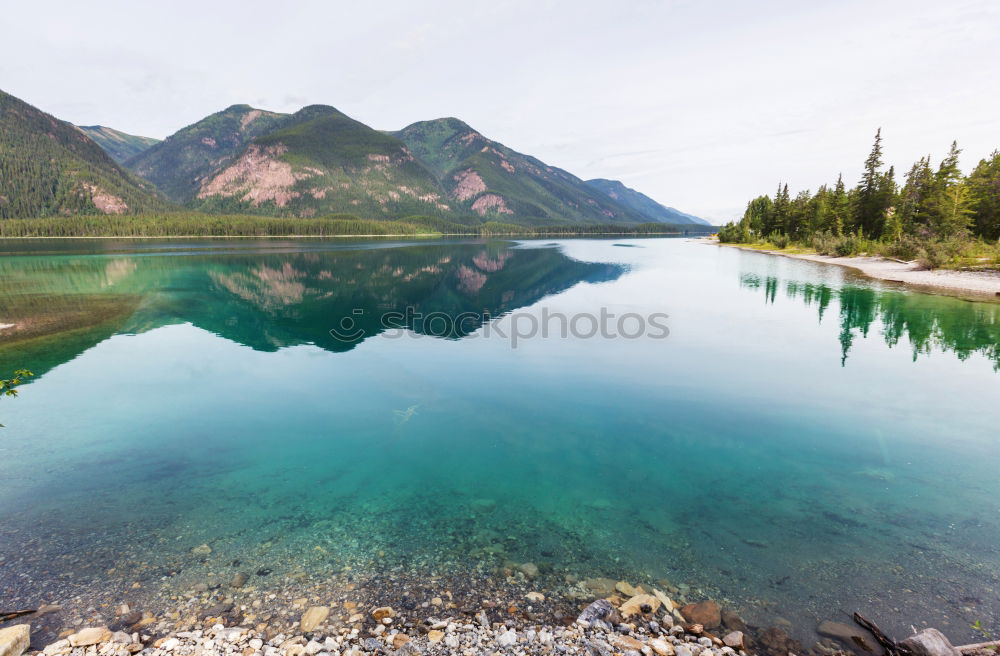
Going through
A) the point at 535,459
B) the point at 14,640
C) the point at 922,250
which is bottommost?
the point at 535,459

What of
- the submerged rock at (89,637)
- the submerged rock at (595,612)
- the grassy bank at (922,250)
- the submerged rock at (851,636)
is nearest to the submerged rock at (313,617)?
the submerged rock at (89,637)

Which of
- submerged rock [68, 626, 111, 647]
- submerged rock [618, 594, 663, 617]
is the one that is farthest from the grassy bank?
submerged rock [68, 626, 111, 647]

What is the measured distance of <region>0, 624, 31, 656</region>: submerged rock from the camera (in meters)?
6.88

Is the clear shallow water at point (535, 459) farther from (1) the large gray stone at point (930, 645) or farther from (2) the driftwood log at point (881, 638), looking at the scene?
(1) the large gray stone at point (930, 645)

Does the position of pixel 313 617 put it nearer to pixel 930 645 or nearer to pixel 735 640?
pixel 735 640

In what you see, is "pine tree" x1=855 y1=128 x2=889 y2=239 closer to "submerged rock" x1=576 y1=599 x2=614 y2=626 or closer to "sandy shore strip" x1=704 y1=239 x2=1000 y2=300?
"sandy shore strip" x1=704 y1=239 x2=1000 y2=300

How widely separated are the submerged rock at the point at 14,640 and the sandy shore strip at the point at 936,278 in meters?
71.8

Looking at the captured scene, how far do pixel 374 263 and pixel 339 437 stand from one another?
86.4 m

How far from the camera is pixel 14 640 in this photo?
7.07 m

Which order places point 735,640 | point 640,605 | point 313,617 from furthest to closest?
point 640,605 < point 313,617 < point 735,640

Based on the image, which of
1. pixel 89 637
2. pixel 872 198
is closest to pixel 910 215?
pixel 872 198

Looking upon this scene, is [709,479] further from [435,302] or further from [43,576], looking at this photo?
[435,302]

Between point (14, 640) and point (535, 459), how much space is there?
497 inches

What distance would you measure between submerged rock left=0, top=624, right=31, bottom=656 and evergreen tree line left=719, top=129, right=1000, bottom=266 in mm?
92863
